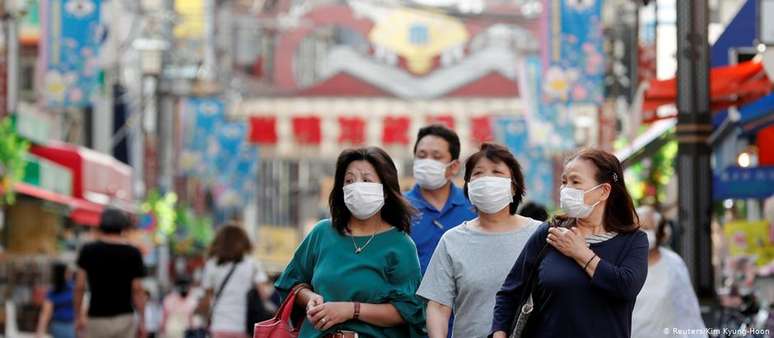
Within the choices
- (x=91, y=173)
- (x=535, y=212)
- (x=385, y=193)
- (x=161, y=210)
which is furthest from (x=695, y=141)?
(x=161, y=210)

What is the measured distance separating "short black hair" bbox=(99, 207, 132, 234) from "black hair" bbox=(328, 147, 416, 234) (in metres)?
5.33

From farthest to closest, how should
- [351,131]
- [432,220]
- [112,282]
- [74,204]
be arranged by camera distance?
[351,131], [74,204], [112,282], [432,220]

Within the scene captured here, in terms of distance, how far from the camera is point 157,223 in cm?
3678

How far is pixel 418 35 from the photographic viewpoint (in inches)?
3479

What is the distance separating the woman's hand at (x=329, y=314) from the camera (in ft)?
25.7

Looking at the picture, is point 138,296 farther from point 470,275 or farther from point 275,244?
point 275,244

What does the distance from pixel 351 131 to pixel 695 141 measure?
62.9 metres

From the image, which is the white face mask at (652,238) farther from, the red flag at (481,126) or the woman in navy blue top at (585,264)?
the red flag at (481,126)

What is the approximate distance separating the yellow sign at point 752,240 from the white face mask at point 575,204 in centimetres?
898

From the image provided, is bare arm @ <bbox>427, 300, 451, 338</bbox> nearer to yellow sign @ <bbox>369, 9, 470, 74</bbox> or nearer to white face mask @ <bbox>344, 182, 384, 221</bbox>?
white face mask @ <bbox>344, 182, 384, 221</bbox>

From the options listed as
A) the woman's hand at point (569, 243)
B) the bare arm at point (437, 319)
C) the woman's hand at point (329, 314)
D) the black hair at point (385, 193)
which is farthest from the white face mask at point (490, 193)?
the woman's hand at point (569, 243)

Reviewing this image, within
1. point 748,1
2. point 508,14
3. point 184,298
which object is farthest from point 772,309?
point 508,14

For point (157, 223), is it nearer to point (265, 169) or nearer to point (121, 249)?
point (121, 249)

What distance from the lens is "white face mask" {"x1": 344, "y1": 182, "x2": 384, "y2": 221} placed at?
8.05 metres
